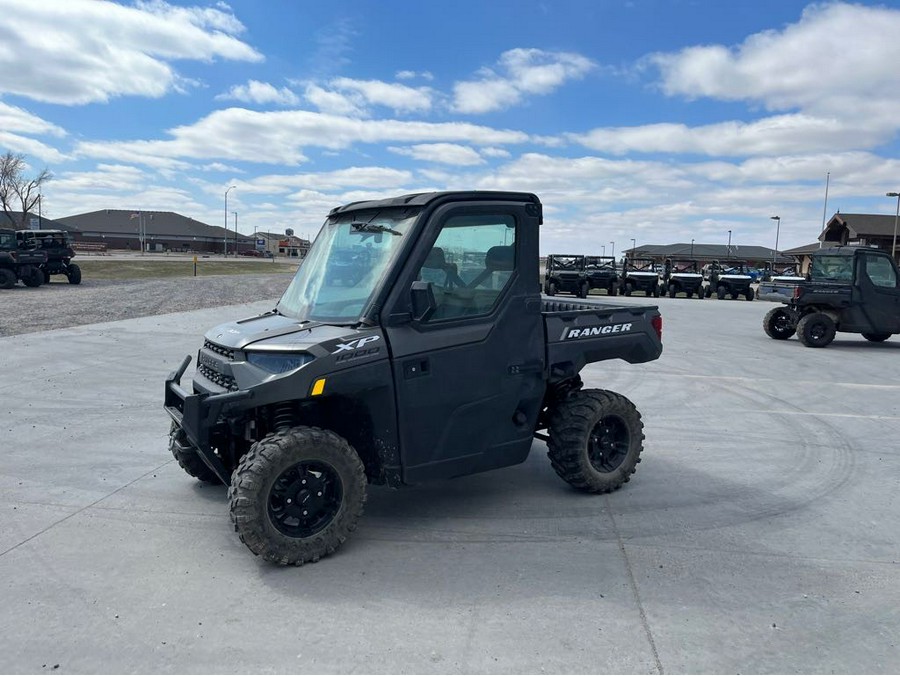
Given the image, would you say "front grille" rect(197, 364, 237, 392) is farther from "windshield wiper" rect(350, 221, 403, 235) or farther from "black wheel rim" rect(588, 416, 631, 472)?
"black wheel rim" rect(588, 416, 631, 472)

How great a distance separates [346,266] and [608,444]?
2480mm

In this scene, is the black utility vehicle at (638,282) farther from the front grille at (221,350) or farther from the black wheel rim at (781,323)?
the front grille at (221,350)

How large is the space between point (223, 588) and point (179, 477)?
2.03 metres

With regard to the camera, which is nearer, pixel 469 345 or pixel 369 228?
pixel 469 345

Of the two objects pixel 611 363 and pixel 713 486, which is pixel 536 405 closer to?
pixel 713 486

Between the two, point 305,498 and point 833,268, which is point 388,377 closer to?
point 305,498

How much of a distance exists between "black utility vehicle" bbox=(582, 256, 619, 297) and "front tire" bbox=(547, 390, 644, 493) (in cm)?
2811

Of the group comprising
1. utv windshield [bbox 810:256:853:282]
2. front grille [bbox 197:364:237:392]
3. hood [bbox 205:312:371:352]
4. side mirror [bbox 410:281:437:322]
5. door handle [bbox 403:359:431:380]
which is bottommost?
front grille [bbox 197:364:237:392]

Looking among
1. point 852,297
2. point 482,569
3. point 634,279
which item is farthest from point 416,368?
Answer: point 634,279

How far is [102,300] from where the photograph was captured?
20.5 m

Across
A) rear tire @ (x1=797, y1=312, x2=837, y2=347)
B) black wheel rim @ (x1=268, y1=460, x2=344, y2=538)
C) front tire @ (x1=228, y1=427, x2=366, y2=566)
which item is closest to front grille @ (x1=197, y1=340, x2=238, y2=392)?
front tire @ (x1=228, y1=427, x2=366, y2=566)

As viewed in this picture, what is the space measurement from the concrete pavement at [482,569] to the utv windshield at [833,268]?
8.66 metres

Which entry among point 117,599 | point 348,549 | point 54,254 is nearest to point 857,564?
point 348,549

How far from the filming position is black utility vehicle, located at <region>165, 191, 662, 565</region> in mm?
3900
